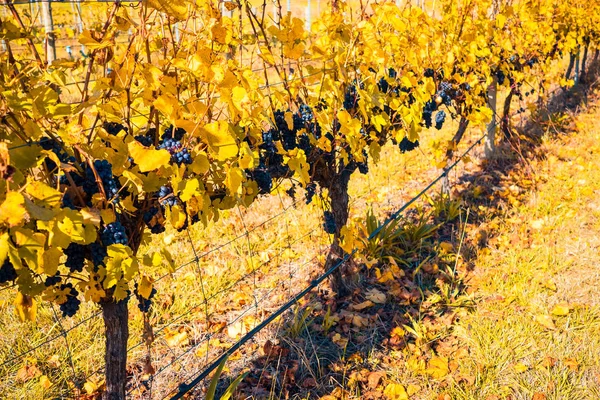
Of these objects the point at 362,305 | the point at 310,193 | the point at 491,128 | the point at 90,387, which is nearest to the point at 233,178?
the point at 310,193

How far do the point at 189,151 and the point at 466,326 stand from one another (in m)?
2.04

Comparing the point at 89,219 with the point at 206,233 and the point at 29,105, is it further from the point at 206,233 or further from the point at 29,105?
the point at 206,233

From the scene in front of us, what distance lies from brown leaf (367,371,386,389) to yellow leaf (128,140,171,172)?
1.69 m

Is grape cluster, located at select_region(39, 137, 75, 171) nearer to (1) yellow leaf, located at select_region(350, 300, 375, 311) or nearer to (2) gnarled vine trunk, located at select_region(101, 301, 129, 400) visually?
(2) gnarled vine trunk, located at select_region(101, 301, 129, 400)

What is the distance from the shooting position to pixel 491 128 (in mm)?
4785

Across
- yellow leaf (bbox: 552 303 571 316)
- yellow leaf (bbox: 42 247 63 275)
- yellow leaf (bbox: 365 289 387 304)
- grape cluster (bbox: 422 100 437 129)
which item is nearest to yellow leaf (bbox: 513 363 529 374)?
yellow leaf (bbox: 552 303 571 316)

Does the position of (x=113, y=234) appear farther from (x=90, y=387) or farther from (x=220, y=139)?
(x=90, y=387)

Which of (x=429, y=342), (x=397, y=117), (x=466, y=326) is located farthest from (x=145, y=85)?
(x=466, y=326)

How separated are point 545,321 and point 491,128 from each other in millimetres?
2622

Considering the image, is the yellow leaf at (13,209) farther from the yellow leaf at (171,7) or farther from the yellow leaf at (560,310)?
the yellow leaf at (560,310)

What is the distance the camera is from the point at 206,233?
3770 millimetres

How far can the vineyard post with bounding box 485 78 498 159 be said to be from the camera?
15.6 feet

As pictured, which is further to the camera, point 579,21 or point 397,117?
point 579,21

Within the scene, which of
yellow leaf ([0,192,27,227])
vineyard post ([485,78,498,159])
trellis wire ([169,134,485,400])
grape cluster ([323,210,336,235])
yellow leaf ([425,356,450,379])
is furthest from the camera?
vineyard post ([485,78,498,159])
